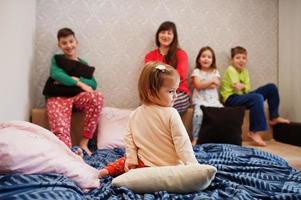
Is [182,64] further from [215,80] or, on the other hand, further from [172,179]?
[172,179]

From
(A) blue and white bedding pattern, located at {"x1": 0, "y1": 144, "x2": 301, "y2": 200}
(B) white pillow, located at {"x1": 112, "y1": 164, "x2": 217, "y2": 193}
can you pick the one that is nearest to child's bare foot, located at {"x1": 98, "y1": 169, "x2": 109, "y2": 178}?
(A) blue and white bedding pattern, located at {"x1": 0, "y1": 144, "x2": 301, "y2": 200}

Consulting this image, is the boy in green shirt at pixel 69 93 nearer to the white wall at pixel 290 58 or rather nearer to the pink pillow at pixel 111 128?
the pink pillow at pixel 111 128

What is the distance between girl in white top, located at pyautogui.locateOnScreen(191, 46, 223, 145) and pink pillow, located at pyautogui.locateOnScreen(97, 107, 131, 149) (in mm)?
696

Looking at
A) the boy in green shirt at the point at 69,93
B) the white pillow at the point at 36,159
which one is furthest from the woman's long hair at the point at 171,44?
the white pillow at the point at 36,159

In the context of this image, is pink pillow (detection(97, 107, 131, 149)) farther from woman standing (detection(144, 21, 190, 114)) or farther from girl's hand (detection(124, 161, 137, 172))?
girl's hand (detection(124, 161, 137, 172))

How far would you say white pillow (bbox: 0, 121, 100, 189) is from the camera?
97 centimetres

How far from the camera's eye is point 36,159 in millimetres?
1020

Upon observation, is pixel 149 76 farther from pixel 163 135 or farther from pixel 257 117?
pixel 257 117

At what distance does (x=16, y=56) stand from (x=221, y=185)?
1679 millimetres

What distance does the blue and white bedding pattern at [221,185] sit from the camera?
882 millimetres

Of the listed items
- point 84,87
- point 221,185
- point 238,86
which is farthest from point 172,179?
point 238,86

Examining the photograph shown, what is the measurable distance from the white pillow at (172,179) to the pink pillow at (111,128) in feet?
3.84

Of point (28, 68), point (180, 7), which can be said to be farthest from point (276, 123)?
point (28, 68)

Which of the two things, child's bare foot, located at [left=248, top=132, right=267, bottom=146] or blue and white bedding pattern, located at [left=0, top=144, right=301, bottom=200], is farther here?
child's bare foot, located at [left=248, top=132, right=267, bottom=146]
